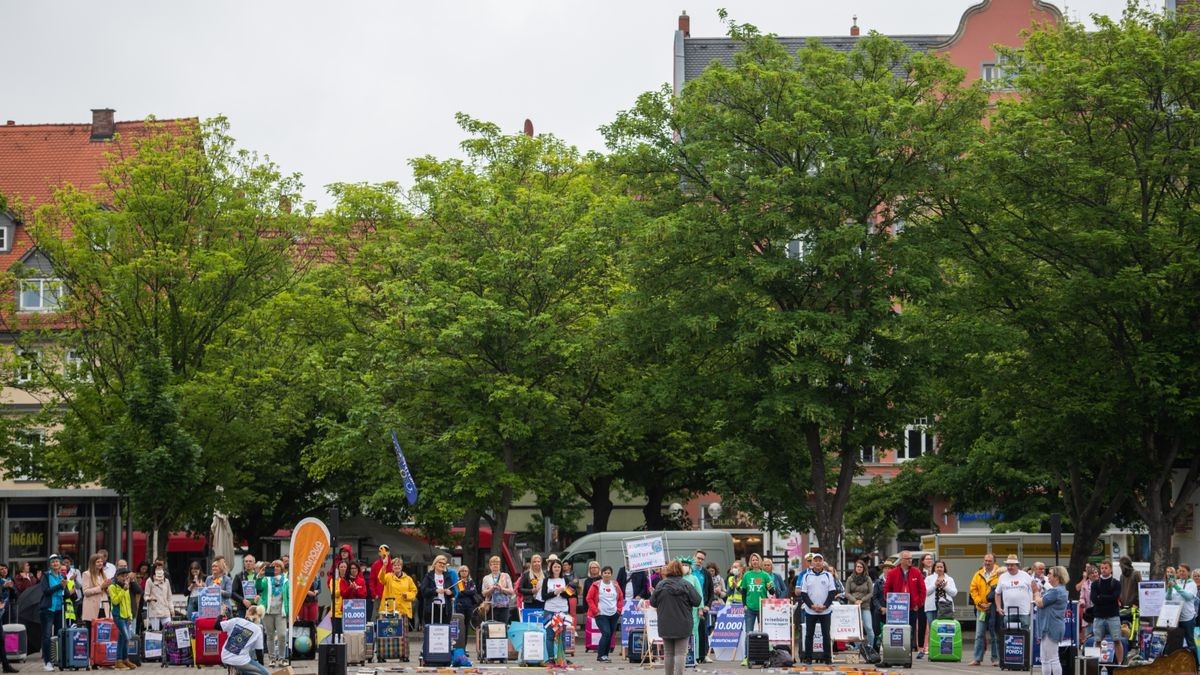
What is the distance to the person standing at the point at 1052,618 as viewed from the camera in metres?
22.4

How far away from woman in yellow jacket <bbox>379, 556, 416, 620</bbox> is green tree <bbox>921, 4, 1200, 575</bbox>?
1534 centimetres

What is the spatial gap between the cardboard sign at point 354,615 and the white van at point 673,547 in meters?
12.0

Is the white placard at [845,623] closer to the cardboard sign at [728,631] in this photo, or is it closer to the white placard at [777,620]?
the white placard at [777,620]

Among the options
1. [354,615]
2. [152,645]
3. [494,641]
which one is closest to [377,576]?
[354,615]

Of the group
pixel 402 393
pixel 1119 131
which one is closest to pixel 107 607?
pixel 402 393

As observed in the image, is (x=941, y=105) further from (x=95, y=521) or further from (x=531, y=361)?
(x=95, y=521)

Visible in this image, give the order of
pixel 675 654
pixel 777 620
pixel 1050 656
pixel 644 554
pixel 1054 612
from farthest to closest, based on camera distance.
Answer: pixel 644 554, pixel 777 620, pixel 1050 656, pixel 1054 612, pixel 675 654

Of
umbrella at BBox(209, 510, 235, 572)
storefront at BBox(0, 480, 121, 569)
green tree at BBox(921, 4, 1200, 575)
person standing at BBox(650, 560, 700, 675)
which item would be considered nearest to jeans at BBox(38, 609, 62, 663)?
storefront at BBox(0, 480, 121, 569)

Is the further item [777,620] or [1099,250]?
[1099,250]

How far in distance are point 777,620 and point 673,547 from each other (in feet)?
41.9

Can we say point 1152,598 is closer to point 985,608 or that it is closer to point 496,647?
point 985,608

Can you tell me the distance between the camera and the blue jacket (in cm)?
2241

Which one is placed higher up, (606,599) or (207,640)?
(606,599)

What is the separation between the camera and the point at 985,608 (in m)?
28.4
